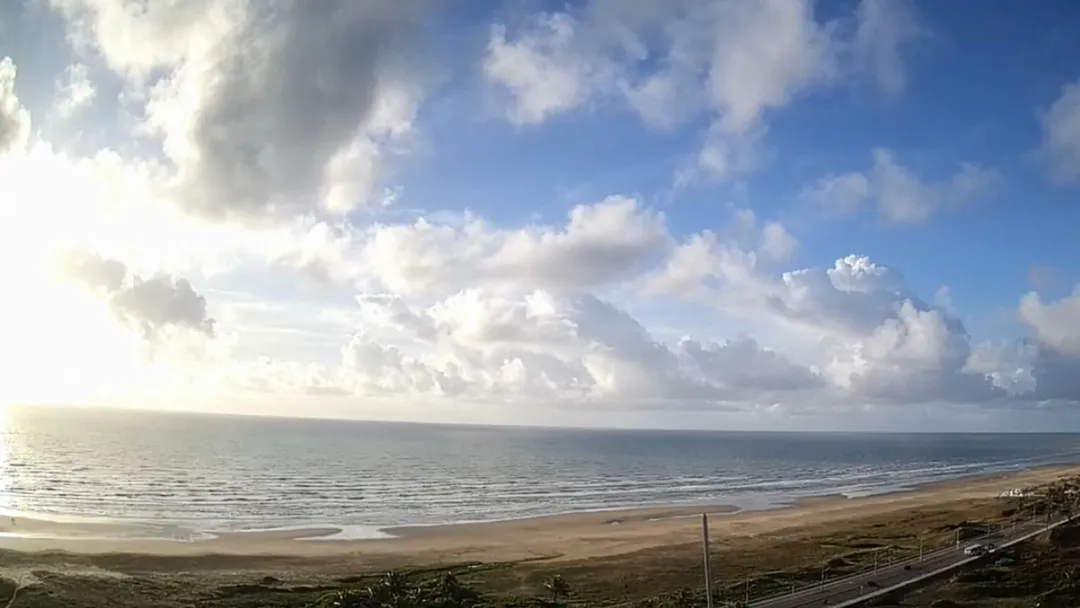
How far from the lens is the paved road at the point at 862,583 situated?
29656 mm

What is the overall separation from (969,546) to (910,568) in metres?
6.61

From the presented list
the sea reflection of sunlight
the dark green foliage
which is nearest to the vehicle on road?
the dark green foliage

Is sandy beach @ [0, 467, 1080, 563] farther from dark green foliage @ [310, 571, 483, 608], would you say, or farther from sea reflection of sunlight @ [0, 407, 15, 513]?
dark green foliage @ [310, 571, 483, 608]

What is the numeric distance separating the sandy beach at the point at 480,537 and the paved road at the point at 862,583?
1602cm

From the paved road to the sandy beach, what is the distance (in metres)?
16.0

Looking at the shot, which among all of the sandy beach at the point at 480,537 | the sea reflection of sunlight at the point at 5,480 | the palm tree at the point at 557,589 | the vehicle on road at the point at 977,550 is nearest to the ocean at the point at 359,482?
the sea reflection of sunlight at the point at 5,480

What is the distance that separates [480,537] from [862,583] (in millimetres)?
27177

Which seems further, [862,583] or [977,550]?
[977,550]

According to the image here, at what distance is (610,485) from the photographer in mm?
94312

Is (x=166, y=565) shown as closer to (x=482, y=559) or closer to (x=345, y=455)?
(x=482, y=559)

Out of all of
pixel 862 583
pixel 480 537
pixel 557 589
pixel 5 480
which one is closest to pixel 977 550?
pixel 862 583

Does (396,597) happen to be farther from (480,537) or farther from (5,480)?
(5,480)

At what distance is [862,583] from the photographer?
1292 inches

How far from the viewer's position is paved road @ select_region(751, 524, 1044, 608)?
2966 centimetres
